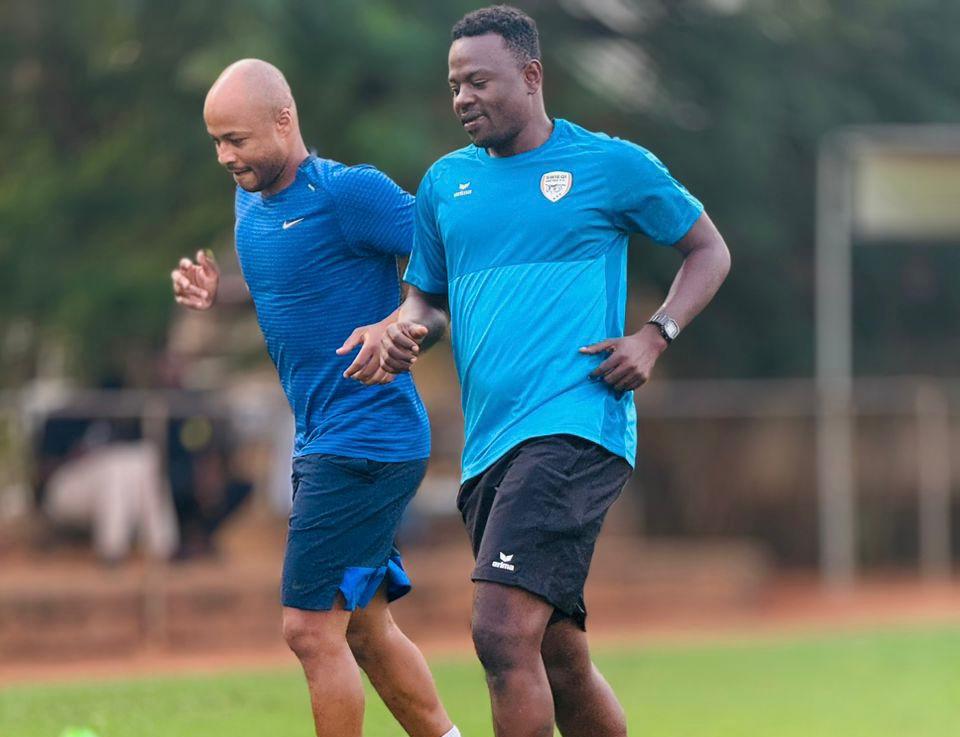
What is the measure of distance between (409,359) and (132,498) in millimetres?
8228

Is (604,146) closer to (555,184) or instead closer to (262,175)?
(555,184)

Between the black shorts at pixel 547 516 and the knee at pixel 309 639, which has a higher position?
the black shorts at pixel 547 516

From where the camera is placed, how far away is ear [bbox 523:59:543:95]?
17.9 ft

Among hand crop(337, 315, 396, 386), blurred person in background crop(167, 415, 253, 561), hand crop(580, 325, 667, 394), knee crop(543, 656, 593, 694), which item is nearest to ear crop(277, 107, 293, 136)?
hand crop(337, 315, 396, 386)

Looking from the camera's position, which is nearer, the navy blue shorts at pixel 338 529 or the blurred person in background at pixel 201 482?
the navy blue shorts at pixel 338 529

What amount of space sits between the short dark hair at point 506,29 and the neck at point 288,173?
2.31ft

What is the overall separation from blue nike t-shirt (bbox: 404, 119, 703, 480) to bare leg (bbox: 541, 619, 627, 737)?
0.57 m

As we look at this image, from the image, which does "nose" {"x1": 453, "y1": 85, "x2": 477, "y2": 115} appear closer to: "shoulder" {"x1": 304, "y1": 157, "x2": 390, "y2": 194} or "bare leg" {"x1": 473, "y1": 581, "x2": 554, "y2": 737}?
"shoulder" {"x1": 304, "y1": 157, "x2": 390, "y2": 194}

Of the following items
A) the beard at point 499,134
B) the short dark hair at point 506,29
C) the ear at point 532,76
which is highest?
the short dark hair at point 506,29

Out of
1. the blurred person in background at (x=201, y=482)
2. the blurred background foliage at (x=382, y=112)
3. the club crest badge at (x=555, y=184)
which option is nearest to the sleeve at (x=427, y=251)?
the club crest badge at (x=555, y=184)

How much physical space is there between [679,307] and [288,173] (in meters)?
1.39

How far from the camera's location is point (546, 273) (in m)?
5.35

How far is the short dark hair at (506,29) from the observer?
5.43 meters

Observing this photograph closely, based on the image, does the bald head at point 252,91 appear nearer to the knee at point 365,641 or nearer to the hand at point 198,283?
the hand at point 198,283
